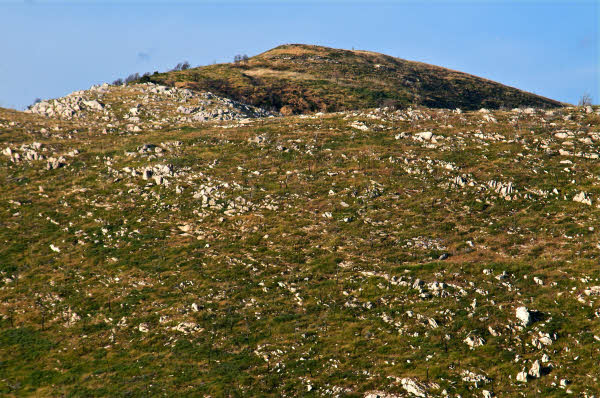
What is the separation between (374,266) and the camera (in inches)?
1410

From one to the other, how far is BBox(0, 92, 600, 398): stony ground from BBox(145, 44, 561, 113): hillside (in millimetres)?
60604

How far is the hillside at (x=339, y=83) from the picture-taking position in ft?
395

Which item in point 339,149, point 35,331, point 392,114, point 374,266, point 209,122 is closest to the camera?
point 35,331

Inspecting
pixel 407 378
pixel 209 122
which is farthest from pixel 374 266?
pixel 209 122

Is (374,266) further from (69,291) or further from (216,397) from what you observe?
(69,291)

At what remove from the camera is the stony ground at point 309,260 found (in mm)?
26906

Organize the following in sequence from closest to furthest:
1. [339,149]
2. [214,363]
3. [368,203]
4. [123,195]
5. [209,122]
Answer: [214,363] < [368,203] < [123,195] < [339,149] < [209,122]

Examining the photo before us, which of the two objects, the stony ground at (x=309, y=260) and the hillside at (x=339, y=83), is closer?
the stony ground at (x=309, y=260)

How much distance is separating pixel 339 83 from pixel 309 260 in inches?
4261

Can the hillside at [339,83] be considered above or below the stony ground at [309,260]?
above

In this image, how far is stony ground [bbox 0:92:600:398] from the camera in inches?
1059

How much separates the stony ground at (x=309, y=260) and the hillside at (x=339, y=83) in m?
60.6

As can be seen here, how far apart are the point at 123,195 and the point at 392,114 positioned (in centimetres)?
3919

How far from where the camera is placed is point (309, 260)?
123ft
